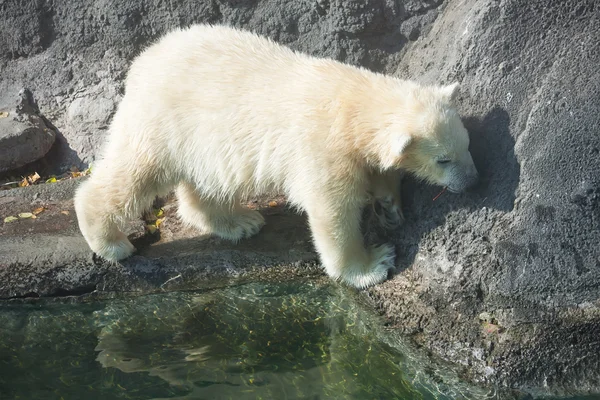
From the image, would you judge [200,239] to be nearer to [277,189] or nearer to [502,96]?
[277,189]

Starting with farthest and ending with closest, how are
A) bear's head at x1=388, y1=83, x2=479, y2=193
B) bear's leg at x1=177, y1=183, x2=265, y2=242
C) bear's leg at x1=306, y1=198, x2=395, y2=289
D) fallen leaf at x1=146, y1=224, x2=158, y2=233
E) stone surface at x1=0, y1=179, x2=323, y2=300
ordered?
fallen leaf at x1=146, y1=224, x2=158, y2=233
bear's leg at x1=177, y1=183, x2=265, y2=242
stone surface at x1=0, y1=179, x2=323, y2=300
bear's leg at x1=306, y1=198, x2=395, y2=289
bear's head at x1=388, y1=83, x2=479, y2=193

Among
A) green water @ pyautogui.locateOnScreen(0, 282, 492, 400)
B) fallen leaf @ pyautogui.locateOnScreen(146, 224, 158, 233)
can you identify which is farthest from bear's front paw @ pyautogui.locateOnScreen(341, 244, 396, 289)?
fallen leaf @ pyautogui.locateOnScreen(146, 224, 158, 233)

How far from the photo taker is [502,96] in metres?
5.03

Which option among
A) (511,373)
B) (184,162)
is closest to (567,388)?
(511,373)

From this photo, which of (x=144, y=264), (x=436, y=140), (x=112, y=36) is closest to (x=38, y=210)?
(x=144, y=264)

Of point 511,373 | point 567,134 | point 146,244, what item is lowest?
point 146,244

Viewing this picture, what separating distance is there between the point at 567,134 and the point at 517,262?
91 centimetres

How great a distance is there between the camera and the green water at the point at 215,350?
4.68m

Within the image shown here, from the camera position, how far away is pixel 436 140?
4.77 metres

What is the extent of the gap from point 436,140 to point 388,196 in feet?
2.87

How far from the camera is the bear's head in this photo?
186 inches

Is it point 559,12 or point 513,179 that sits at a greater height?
point 559,12

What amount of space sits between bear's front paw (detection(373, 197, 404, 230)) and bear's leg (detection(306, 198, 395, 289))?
191mm

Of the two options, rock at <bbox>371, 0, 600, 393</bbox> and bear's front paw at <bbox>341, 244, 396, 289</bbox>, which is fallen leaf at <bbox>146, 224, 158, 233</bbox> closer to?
bear's front paw at <bbox>341, 244, 396, 289</bbox>
